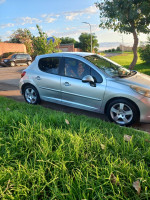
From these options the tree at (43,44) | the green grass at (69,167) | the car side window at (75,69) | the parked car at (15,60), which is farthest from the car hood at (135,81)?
the parked car at (15,60)

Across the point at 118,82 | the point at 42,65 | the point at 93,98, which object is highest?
the point at 42,65

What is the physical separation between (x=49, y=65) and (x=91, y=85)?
1.55 metres

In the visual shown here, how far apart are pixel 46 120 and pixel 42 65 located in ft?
7.93

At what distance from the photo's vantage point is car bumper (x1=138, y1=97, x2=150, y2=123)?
12.1 feet

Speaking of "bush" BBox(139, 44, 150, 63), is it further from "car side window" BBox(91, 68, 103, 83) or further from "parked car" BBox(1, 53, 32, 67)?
"car side window" BBox(91, 68, 103, 83)

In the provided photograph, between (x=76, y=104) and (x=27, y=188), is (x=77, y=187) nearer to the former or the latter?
(x=27, y=188)

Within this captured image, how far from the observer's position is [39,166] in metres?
1.88

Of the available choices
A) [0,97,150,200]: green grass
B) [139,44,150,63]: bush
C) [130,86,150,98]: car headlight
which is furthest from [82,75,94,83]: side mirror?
[139,44,150,63]: bush

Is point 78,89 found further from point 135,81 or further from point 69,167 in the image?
point 69,167

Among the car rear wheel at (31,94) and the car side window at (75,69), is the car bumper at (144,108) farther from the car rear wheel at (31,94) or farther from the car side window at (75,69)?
the car rear wheel at (31,94)

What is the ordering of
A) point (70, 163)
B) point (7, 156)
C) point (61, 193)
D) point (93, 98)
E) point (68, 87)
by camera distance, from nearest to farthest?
point (61, 193), point (70, 163), point (7, 156), point (93, 98), point (68, 87)

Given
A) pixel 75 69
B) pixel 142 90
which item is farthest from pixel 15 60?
pixel 142 90

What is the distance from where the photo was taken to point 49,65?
504cm

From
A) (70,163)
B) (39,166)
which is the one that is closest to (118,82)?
(70,163)
